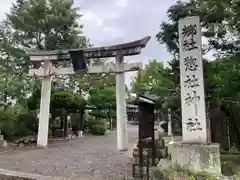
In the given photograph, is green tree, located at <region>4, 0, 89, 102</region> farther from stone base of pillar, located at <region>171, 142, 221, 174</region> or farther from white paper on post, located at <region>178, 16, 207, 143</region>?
stone base of pillar, located at <region>171, 142, 221, 174</region>

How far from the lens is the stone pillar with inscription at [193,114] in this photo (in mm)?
4832

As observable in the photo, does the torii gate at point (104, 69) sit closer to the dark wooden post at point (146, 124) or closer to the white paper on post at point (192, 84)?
the dark wooden post at point (146, 124)

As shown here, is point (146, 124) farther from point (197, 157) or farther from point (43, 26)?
point (43, 26)

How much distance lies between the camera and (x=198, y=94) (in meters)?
5.28

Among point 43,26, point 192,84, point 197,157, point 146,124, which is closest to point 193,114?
point 192,84

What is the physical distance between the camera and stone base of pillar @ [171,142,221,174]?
188 inches

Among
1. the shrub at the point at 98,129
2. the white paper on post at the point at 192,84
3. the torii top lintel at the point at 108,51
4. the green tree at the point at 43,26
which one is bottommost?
the shrub at the point at 98,129

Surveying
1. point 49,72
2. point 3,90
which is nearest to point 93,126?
point 3,90

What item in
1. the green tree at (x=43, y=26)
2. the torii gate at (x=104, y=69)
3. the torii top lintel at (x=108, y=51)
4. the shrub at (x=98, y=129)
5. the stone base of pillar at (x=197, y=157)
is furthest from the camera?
the shrub at (x=98, y=129)

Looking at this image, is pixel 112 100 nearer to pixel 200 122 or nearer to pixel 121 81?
pixel 121 81

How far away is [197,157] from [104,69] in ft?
23.7

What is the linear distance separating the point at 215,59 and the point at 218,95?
3.99 ft

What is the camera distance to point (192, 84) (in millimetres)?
5398

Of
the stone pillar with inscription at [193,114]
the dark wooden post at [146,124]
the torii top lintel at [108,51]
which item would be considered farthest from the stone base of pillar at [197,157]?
the torii top lintel at [108,51]
